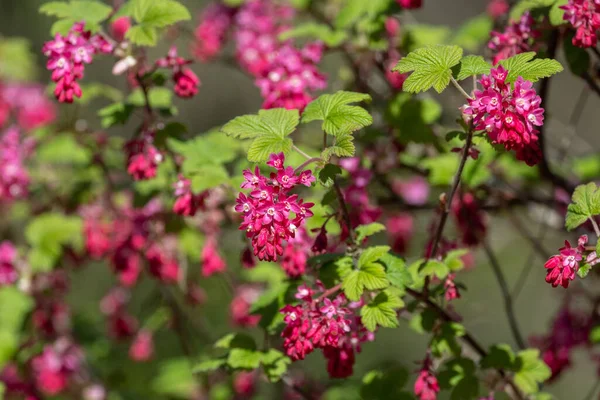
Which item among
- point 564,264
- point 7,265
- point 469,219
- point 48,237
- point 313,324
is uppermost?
point 564,264

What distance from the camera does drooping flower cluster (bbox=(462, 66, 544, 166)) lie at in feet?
6.68

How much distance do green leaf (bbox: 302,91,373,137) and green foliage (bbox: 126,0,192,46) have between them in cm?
67

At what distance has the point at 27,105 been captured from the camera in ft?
21.4

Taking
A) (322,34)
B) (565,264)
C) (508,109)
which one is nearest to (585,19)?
(508,109)

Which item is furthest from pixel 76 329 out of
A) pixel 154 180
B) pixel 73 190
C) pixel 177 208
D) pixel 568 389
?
pixel 568 389

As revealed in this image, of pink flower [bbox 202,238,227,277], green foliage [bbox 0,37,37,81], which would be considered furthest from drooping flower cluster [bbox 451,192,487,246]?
green foliage [bbox 0,37,37,81]

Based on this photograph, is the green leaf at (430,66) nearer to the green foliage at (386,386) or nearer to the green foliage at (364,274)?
the green foliage at (364,274)

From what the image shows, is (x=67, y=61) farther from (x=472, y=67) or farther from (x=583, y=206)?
(x=583, y=206)

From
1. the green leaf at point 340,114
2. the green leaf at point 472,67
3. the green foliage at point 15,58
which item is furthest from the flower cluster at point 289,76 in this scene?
the green foliage at point 15,58

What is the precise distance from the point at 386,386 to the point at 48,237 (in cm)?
232

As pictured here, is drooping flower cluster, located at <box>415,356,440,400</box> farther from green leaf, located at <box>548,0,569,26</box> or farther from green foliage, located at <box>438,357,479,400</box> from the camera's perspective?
green leaf, located at <box>548,0,569,26</box>

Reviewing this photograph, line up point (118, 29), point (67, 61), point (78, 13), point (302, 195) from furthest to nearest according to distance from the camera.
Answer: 1. point (118, 29)
2. point (302, 195)
3. point (78, 13)
4. point (67, 61)

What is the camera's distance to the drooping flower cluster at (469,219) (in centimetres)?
342

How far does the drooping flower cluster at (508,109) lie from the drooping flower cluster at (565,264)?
1.13ft
